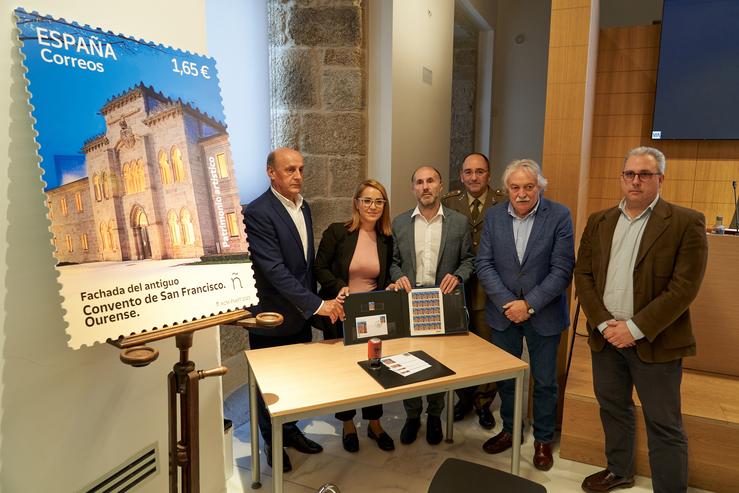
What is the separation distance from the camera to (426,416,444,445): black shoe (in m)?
2.87

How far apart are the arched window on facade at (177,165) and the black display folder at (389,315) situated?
3.41 feet

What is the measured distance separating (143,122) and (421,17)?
322cm

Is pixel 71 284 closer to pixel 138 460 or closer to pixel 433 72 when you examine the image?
pixel 138 460

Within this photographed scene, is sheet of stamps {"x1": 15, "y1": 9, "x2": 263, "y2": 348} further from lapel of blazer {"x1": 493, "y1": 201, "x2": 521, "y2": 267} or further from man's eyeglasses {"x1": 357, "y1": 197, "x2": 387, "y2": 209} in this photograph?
lapel of blazer {"x1": 493, "y1": 201, "x2": 521, "y2": 267}

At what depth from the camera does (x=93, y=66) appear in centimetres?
145

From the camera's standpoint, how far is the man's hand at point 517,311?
2512mm

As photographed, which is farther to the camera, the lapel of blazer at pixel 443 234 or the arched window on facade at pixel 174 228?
the lapel of blazer at pixel 443 234

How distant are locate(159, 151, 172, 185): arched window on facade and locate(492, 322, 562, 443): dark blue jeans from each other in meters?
1.87

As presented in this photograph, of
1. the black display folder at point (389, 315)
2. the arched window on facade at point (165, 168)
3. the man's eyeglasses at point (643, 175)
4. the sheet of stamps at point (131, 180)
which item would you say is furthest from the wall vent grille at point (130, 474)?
the man's eyeglasses at point (643, 175)

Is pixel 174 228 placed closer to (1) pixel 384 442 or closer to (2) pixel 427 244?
(2) pixel 427 244

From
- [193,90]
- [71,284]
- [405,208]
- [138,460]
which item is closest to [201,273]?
[71,284]

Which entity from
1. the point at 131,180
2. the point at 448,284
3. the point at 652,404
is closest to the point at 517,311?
the point at 448,284

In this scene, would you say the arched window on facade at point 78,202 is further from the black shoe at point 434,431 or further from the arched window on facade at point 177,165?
the black shoe at point 434,431

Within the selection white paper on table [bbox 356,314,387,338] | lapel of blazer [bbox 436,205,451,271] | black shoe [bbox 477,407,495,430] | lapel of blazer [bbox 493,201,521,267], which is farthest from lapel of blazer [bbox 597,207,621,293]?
black shoe [bbox 477,407,495,430]
